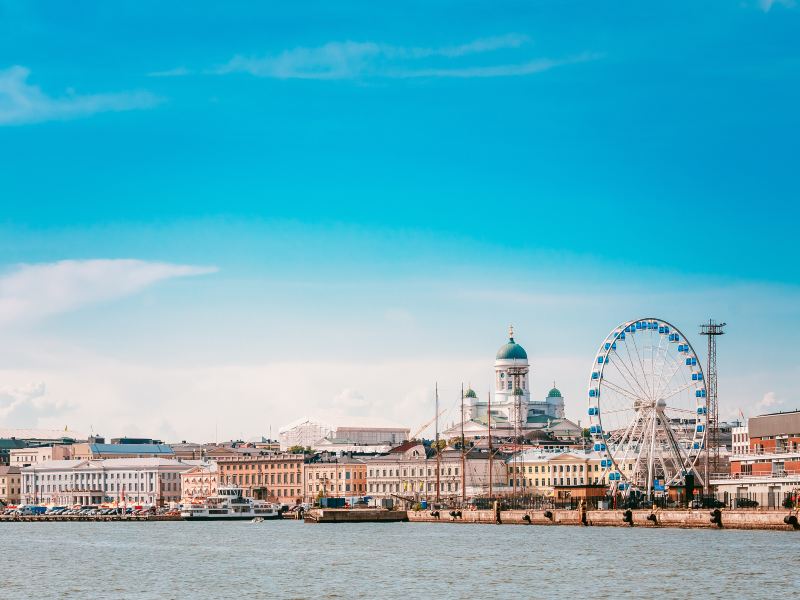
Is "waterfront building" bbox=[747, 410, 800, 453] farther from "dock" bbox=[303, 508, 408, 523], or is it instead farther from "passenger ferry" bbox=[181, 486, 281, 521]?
"passenger ferry" bbox=[181, 486, 281, 521]

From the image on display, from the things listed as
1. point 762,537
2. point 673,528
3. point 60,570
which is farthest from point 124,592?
point 673,528

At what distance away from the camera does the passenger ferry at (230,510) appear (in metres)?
169

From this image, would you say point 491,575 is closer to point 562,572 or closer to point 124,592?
point 562,572

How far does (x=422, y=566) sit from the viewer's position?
249ft

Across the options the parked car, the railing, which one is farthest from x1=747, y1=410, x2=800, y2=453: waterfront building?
the parked car

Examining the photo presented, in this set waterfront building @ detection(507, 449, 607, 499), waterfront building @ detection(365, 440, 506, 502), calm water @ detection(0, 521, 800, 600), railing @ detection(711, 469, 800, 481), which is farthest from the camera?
waterfront building @ detection(365, 440, 506, 502)

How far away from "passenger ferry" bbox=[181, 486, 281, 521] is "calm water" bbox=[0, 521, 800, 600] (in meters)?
54.9

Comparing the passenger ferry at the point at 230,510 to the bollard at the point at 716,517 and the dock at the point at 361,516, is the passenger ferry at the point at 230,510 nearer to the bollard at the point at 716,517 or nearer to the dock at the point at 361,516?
the dock at the point at 361,516

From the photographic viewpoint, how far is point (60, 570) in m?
79.5

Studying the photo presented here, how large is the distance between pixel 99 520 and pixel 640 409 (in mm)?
83467

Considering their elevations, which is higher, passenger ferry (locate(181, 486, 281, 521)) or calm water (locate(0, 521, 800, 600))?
calm water (locate(0, 521, 800, 600))

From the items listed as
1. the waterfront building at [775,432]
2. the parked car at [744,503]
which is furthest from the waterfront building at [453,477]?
the parked car at [744,503]

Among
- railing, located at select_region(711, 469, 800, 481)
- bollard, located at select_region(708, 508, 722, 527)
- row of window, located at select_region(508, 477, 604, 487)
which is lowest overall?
row of window, located at select_region(508, 477, 604, 487)

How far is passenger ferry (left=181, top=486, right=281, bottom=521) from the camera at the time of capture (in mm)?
168625
